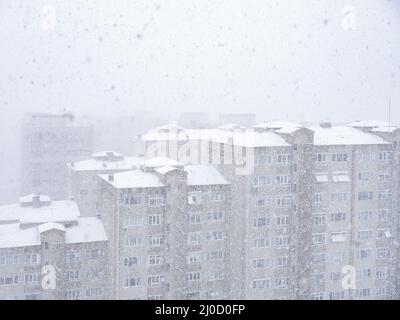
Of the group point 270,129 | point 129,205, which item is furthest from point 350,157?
point 129,205

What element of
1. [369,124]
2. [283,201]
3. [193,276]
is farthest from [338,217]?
[193,276]

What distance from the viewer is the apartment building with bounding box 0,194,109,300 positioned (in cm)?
632

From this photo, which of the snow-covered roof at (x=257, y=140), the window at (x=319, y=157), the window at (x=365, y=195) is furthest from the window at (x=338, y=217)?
the snow-covered roof at (x=257, y=140)

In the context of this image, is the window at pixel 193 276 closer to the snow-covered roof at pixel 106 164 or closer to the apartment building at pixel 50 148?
the snow-covered roof at pixel 106 164

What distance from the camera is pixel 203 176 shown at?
7195 millimetres

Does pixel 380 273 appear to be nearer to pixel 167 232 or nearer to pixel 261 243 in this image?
pixel 261 243

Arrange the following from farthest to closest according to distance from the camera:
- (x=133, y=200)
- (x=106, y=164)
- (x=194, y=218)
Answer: (x=106, y=164), (x=194, y=218), (x=133, y=200)

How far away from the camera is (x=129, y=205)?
21.3 ft

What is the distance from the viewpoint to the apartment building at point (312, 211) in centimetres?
701

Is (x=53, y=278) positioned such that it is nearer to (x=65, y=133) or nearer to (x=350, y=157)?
(x=350, y=157)

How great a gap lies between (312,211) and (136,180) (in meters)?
2.64

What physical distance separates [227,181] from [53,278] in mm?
2775

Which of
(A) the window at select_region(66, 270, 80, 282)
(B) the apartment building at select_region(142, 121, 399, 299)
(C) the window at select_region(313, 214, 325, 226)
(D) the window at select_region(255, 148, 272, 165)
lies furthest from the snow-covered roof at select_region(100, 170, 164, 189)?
(C) the window at select_region(313, 214, 325, 226)

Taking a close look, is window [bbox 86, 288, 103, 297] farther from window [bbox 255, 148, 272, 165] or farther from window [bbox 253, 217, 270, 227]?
window [bbox 255, 148, 272, 165]
